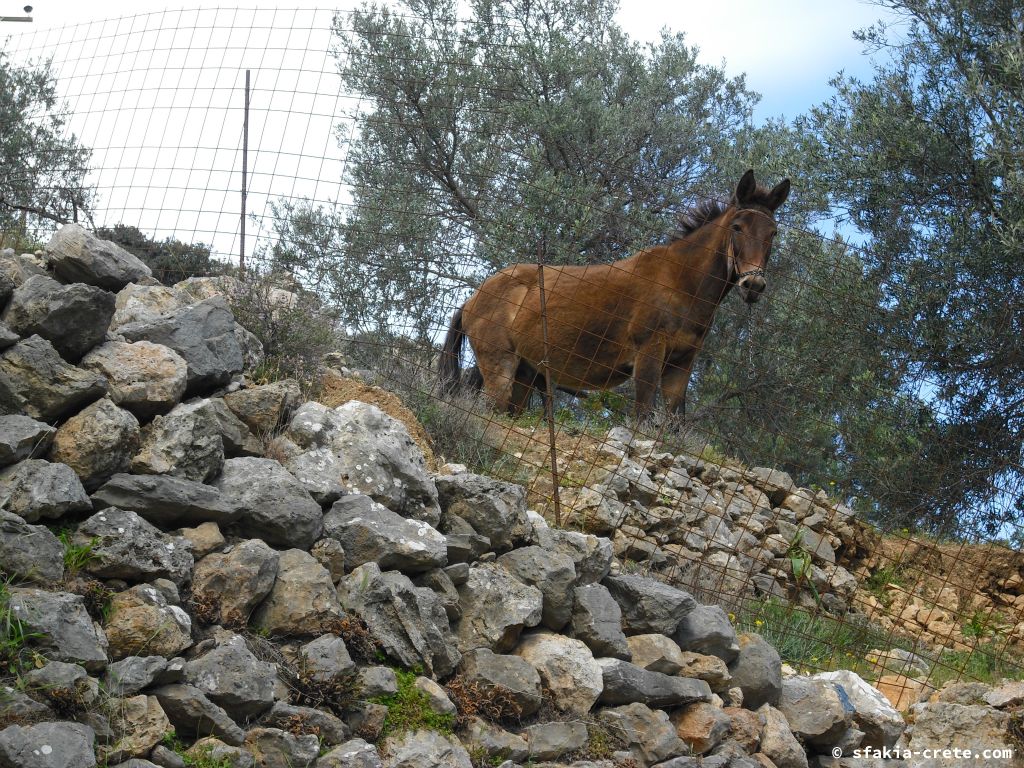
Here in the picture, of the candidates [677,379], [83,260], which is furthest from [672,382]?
[83,260]

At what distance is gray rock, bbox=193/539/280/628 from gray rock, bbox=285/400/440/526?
78cm

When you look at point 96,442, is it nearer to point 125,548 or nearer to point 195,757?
point 125,548

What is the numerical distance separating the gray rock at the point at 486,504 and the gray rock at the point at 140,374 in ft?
5.22

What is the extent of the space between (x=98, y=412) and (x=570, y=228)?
9902mm

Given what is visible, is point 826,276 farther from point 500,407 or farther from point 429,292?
point 429,292

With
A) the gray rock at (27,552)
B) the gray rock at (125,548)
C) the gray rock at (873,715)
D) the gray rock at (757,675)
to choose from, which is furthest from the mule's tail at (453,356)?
the gray rock at (27,552)

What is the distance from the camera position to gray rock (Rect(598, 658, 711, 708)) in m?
5.86

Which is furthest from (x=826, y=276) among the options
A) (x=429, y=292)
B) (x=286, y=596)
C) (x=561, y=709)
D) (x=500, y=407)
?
(x=286, y=596)

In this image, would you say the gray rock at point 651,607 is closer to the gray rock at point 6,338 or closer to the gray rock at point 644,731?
the gray rock at point 644,731

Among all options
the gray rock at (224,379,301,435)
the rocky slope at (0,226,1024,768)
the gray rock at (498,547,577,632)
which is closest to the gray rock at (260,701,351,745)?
the rocky slope at (0,226,1024,768)

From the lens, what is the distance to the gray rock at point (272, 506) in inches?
206

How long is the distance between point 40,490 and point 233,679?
114cm

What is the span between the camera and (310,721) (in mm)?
4652

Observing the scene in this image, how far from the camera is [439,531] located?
6.03 meters
